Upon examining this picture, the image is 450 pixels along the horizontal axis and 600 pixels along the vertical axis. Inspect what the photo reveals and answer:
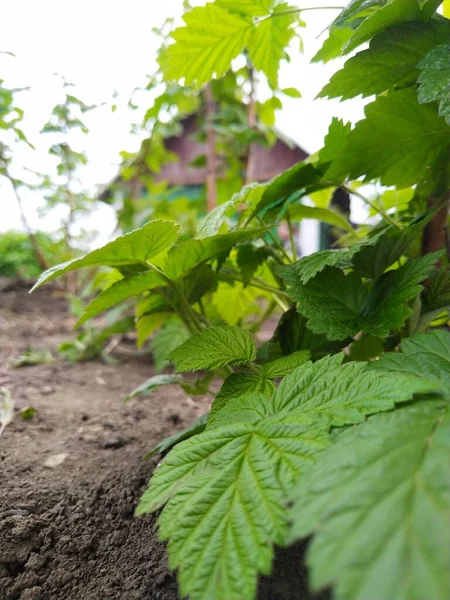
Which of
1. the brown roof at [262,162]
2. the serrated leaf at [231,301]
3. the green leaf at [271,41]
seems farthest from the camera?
the brown roof at [262,162]

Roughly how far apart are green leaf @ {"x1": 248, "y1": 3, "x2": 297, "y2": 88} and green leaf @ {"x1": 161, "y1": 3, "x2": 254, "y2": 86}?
2cm

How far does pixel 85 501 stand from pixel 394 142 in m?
0.71

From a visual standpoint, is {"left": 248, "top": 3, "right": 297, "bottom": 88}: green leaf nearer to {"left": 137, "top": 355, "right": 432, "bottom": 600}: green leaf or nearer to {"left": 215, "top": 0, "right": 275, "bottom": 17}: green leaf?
{"left": 215, "top": 0, "right": 275, "bottom": 17}: green leaf

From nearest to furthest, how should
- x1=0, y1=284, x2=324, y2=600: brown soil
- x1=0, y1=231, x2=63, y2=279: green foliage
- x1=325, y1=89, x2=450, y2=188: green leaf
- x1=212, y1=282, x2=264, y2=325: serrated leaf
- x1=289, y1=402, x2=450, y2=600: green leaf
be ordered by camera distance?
1. x1=289, y1=402, x2=450, y2=600: green leaf
2. x1=0, y1=284, x2=324, y2=600: brown soil
3. x1=325, y1=89, x2=450, y2=188: green leaf
4. x1=212, y1=282, x2=264, y2=325: serrated leaf
5. x1=0, y1=231, x2=63, y2=279: green foliage

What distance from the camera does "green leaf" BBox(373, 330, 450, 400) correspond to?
498mm

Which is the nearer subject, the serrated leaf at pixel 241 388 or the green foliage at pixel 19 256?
the serrated leaf at pixel 241 388

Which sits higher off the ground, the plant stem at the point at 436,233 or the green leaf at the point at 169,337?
the plant stem at the point at 436,233

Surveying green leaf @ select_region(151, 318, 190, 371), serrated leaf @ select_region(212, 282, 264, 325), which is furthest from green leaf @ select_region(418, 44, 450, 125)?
green leaf @ select_region(151, 318, 190, 371)

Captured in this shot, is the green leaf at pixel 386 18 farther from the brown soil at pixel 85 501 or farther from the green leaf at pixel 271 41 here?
the brown soil at pixel 85 501

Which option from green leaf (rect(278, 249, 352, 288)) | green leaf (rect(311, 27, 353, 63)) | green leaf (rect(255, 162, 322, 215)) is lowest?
green leaf (rect(278, 249, 352, 288))

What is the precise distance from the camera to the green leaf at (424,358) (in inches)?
19.6

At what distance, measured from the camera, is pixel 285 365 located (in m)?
0.59

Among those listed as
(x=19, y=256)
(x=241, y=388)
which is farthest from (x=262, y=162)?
(x=241, y=388)

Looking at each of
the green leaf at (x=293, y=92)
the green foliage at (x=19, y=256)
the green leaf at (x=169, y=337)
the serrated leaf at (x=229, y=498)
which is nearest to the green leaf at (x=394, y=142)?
the serrated leaf at (x=229, y=498)
